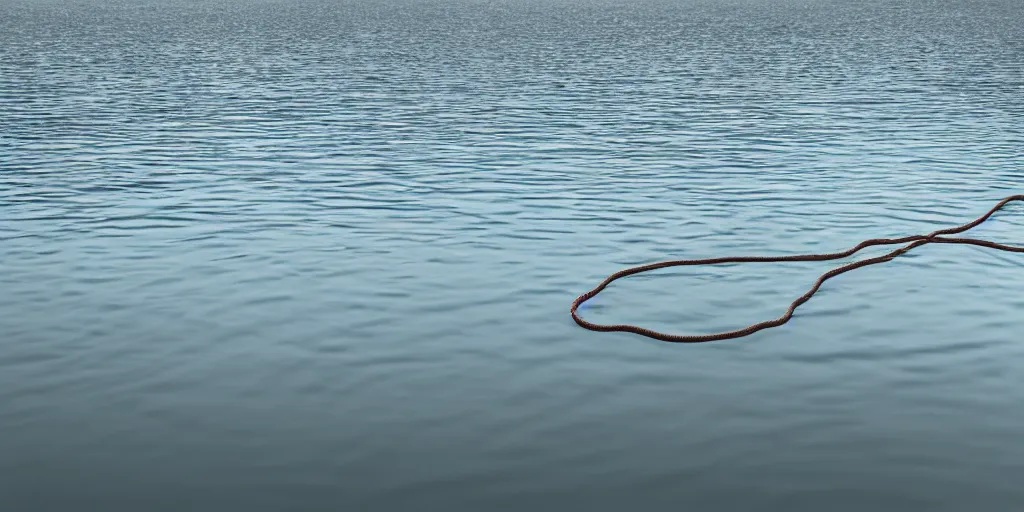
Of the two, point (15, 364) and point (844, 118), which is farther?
point (844, 118)

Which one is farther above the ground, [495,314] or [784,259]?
[784,259]

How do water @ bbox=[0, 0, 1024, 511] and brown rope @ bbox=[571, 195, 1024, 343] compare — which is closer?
water @ bbox=[0, 0, 1024, 511]

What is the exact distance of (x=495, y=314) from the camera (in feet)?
44.1

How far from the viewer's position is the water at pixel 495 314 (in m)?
9.04

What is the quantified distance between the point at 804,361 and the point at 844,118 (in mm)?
22838

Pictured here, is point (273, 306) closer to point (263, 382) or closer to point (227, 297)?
point (227, 297)

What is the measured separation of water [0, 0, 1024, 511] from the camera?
904 centimetres

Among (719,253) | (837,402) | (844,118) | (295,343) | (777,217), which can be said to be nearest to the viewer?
(837,402)

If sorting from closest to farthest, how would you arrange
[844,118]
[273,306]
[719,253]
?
[273,306], [719,253], [844,118]

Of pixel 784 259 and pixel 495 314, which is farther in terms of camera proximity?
pixel 784 259

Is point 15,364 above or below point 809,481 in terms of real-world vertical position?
below

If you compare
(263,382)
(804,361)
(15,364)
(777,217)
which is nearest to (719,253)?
(777,217)

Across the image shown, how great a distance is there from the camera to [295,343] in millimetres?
12297

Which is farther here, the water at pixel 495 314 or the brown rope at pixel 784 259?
the brown rope at pixel 784 259
